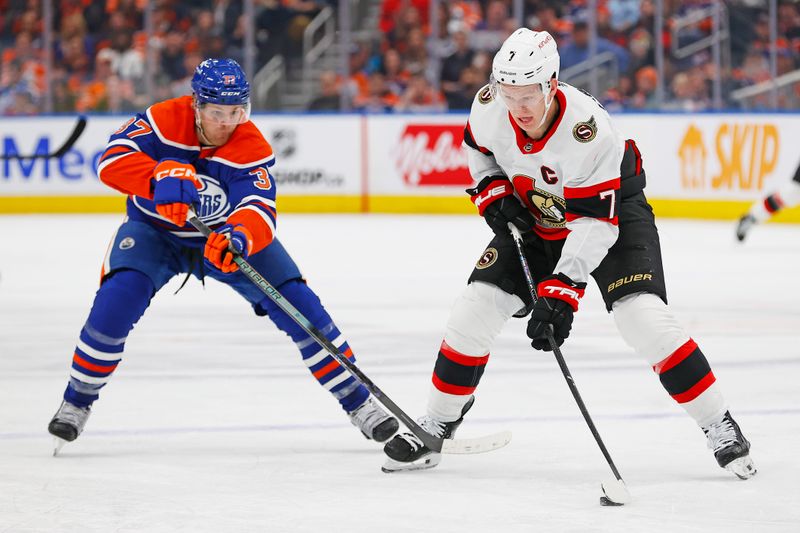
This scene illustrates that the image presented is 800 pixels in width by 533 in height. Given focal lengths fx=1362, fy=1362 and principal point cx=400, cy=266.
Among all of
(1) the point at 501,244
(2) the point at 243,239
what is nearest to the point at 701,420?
(1) the point at 501,244

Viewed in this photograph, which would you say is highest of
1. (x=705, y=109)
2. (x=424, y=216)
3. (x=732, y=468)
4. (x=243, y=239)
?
(x=243, y=239)

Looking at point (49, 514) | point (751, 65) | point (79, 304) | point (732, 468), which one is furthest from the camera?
point (751, 65)

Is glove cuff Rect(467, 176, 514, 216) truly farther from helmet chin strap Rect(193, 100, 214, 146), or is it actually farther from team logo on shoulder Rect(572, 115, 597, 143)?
helmet chin strap Rect(193, 100, 214, 146)

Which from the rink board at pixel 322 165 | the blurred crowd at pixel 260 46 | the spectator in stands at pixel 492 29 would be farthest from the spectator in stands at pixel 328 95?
the spectator in stands at pixel 492 29

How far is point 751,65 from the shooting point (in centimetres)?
1018

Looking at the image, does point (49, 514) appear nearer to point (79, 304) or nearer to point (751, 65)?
point (79, 304)

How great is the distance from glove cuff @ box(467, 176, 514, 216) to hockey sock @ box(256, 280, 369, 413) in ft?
1.66

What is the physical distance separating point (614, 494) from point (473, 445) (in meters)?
0.50

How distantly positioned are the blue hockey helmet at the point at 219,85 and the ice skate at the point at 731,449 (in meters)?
1.39

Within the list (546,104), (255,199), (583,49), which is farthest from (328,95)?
(546,104)

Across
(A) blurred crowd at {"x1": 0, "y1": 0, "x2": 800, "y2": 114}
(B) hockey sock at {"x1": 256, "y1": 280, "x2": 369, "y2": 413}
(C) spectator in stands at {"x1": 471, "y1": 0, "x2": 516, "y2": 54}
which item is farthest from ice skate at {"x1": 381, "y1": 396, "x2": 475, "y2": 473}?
(C) spectator in stands at {"x1": 471, "y1": 0, "x2": 516, "y2": 54}

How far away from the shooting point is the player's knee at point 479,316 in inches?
125

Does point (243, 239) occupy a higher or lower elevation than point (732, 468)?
higher

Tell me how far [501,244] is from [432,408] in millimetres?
441
